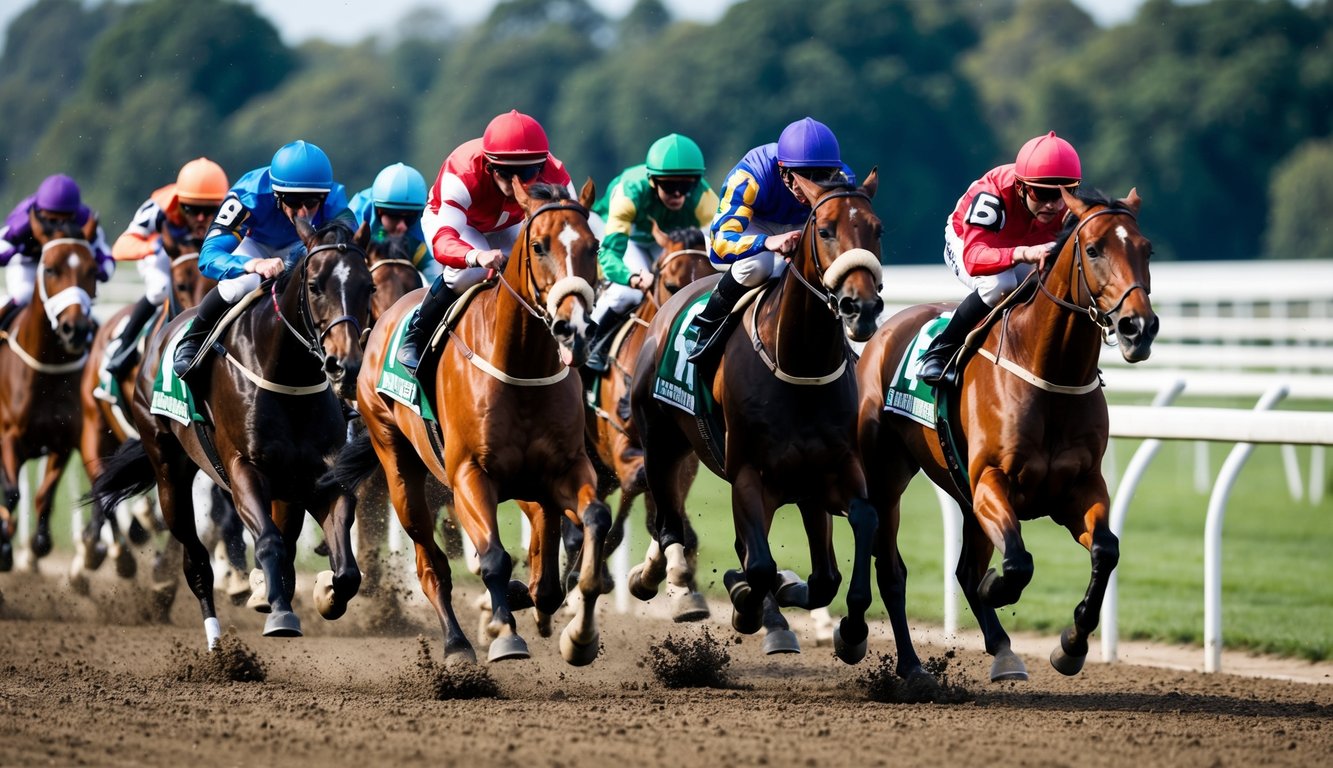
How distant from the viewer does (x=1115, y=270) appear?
232 inches

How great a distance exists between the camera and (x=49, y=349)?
10734 mm

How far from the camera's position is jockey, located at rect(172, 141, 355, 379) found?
7.56 meters

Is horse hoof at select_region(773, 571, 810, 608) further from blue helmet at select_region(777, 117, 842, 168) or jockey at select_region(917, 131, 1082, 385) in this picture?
blue helmet at select_region(777, 117, 842, 168)

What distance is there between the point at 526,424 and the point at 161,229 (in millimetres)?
4453

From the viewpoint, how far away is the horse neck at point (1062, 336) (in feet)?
20.4

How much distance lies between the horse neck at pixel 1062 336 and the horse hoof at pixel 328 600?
2864 mm

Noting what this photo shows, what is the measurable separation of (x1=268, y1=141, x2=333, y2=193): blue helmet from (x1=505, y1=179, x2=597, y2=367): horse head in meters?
1.39

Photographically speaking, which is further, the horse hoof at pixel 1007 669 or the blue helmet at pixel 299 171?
the blue helmet at pixel 299 171

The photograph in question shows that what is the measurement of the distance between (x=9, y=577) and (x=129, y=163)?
37.2 meters

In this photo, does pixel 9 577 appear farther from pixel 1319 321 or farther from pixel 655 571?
pixel 1319 321

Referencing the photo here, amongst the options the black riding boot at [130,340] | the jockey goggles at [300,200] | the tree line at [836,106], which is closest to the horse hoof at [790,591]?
the jockey goggles at [300,200]

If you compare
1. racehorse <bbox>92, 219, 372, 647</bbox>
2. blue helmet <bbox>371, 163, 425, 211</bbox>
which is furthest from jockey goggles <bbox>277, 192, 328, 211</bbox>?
blue helmet <bbox>371, 163, 425, 211</bbox>

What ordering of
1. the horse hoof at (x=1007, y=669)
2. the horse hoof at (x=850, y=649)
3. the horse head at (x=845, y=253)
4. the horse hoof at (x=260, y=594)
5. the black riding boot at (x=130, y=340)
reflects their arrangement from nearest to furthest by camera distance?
the horse head at (x=845, y=253), the horse hoof at (x=1007, y=669), the horse hoof at (x=850, y=649), the horse hoof at (x=260, y=594), the black riding boot at (x=130, y=340)

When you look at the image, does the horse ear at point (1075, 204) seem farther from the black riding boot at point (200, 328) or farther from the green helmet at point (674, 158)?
the black riding boot at point (200, 328)
